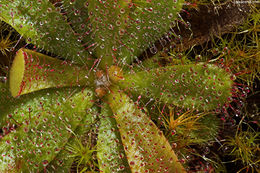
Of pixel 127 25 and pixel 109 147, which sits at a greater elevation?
pixel 127 25

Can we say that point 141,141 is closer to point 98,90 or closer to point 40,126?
point 98,90

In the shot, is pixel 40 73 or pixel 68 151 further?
pixel 68 151

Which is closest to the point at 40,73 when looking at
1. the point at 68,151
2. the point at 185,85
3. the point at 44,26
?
the point at 44,26

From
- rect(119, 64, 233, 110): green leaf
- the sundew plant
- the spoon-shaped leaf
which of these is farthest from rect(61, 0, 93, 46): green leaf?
rect(119, 64, 233, 110): green leaf

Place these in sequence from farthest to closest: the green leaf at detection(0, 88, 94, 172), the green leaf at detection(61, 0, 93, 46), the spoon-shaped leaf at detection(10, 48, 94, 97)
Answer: the green leaf at detection(61, 0, 93, 46) → the green leaf at detection(0, 88, 94, 172) → the spoon-shaped leaf at detection(10, 48, 94, 97)

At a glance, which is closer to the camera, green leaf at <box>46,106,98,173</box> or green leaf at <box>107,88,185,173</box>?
green leaf at <box>107,88,185,173</box>

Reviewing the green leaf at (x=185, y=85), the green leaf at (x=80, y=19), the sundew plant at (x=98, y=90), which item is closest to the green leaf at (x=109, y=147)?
the sundew plant at (x=98, y=90)

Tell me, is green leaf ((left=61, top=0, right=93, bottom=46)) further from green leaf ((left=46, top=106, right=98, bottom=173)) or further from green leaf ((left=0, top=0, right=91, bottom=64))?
green leaf ((left=46, top=106, right=98, bottom=173))
